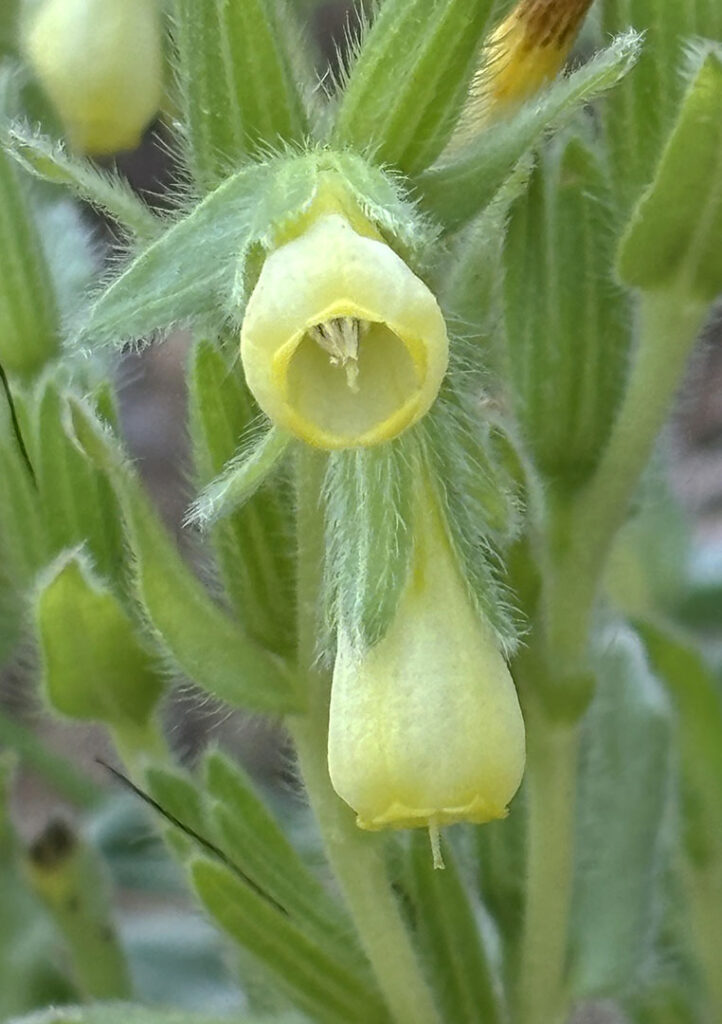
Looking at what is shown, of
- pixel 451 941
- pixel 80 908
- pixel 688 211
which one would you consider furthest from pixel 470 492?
pixel 80 908

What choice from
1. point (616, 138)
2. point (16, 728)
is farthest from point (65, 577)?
point (16, 728)

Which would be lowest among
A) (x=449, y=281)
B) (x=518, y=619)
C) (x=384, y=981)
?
(x=384, y=981)

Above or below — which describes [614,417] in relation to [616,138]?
below

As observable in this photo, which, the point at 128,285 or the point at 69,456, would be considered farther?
the point at 69,456

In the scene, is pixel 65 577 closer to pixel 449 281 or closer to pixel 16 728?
pixel 449 281

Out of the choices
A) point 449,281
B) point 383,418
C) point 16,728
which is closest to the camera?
point 383,418

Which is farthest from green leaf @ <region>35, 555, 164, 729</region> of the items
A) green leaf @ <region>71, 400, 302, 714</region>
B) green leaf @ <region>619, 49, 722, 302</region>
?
green leaf @ <region>619, 49, 722, 302</region>

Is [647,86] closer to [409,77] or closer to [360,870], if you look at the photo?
[409,77]
